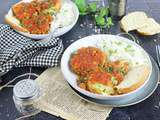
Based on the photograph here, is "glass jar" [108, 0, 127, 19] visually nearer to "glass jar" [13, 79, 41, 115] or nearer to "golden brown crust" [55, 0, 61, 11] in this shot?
"golden brown crust" [55, 0, 61, 11]

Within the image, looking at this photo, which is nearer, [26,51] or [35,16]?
[26,51]

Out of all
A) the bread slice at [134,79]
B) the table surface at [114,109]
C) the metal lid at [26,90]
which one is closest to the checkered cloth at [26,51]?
the table surface at [114,109]

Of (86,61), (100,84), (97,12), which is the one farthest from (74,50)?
(97,12)

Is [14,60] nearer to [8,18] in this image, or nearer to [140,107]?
[8,18]

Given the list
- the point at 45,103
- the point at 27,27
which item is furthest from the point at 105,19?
the point at 45,103

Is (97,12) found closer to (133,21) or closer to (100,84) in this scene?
(133,21)
